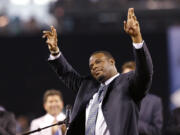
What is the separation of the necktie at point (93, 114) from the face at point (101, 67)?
0.11 m

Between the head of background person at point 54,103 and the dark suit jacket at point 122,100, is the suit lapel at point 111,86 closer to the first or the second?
the dark suit jacket at point 122,100

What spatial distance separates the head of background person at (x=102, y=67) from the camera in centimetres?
463

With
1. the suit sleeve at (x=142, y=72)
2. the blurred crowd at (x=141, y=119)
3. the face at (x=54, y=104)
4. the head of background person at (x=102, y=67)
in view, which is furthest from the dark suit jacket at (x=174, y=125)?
the suit sleeve at (x=142, y=72)

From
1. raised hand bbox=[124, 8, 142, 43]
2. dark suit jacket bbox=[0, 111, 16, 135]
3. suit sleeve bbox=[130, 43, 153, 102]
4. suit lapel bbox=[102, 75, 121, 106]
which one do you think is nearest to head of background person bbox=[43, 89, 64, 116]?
dark suit jacket bbox=[0, 111, 16, 135]

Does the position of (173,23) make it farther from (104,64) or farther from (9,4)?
(104,64)

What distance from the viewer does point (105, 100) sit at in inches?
179

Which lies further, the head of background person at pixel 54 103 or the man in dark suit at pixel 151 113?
the head of background person at pixel 54 103

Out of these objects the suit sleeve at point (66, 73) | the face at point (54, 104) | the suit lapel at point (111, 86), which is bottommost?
the face at point (54, 104)

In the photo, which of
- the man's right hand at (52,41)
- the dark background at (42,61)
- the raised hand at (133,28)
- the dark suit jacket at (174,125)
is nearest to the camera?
the raised hand at (133,28)

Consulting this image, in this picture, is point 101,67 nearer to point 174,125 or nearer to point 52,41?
point 52,41

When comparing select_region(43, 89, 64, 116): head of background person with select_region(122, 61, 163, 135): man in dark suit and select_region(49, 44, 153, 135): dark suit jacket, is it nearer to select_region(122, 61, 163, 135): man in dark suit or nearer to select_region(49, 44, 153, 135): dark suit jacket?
select_region(122, 61, 163, 135): man in dark suit

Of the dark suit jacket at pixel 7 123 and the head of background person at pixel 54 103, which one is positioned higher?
the head of background person at pixel 54 103

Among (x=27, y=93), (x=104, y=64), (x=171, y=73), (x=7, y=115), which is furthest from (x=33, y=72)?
(x=104, y=64)

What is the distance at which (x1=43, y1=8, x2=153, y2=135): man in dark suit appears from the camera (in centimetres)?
422
